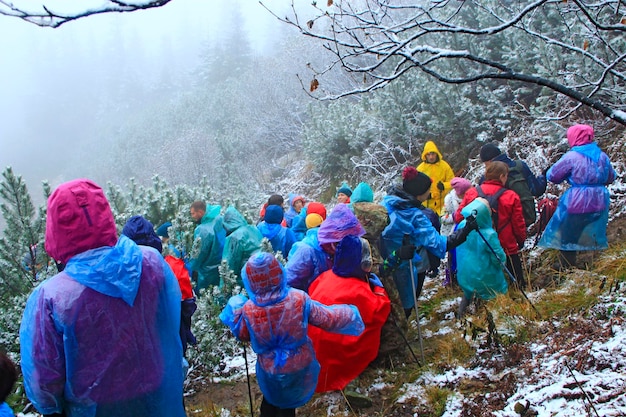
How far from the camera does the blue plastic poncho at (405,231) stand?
14.4 ft

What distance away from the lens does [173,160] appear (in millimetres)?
21703

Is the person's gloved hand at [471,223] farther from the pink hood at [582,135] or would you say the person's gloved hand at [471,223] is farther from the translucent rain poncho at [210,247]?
the translucent rain poncho at [210,247]

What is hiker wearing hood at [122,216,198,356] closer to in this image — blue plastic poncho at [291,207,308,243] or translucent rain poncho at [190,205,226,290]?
translucent rain poncho at [190,205,226,290]

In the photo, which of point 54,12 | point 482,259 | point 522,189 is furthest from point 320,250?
point 522,189

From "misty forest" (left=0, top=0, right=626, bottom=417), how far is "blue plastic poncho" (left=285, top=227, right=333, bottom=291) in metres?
0.86

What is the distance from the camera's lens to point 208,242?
577 cm

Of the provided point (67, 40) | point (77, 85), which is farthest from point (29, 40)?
point (77, 85)

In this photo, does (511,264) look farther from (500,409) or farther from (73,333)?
(73,333)

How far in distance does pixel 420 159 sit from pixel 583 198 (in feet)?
19.9

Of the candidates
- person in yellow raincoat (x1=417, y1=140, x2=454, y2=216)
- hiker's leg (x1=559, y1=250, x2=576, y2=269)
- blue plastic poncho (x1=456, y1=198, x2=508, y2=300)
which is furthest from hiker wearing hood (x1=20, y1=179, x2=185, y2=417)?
person in yellow raincoat (x1=417, y1=140, x2=454, y2=216)

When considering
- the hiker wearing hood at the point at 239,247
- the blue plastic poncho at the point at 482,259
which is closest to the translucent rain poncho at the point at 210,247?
the hiker wearing hood at the point at 239,247

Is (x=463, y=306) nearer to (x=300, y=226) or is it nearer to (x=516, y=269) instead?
(x=516, y=269)

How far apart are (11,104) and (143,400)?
68.1m

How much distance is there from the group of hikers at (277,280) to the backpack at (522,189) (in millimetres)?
16
